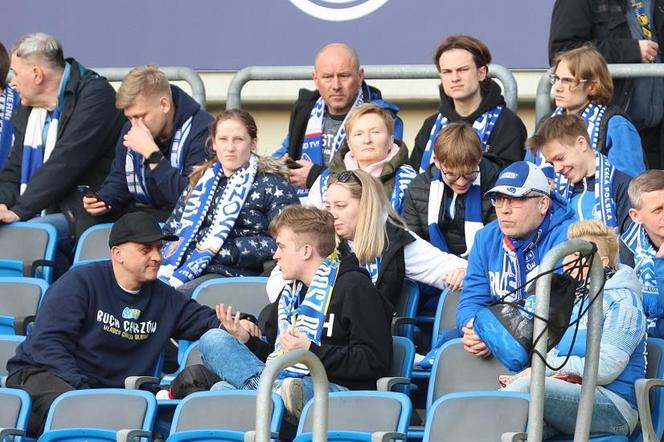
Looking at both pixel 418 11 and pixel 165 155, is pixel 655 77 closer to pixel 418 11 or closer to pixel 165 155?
pixel 418 11

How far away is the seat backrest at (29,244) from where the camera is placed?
7875mm

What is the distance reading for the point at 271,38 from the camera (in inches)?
365

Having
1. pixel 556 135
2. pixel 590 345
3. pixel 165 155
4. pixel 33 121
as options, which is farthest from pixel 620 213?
pixel 33 121

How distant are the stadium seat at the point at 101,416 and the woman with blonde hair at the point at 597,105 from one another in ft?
8.37

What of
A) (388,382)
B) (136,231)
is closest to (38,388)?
(136,231)

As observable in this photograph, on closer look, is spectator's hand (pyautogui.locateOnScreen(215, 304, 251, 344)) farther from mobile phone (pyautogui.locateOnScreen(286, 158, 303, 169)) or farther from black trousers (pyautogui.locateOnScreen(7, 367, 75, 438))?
mobile phone (pyautogui.locateOnScreen(286, 158, 303, 169))

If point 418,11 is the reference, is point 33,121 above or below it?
below

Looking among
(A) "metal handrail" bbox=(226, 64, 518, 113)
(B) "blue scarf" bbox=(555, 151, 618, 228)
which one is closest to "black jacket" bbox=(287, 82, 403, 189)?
(A) "metal handrail" bbox=(226, 64, 518, 113)

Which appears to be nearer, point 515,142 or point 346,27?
point 515,142

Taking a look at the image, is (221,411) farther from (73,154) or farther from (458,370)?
(73,154)

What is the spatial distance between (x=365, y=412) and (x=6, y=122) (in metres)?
3.83

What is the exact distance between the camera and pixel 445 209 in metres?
7.16

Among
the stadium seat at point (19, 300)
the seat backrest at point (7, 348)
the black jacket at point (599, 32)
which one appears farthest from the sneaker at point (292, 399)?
the black jacket at point (599, 32)

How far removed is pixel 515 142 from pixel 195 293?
5.67 feet
